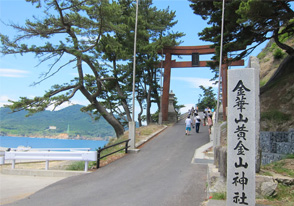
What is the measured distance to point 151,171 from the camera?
35.9 feet

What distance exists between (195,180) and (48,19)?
15679 mm

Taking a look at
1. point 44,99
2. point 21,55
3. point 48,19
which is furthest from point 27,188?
point 48,19

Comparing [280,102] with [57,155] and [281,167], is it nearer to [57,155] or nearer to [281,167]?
[281,167]

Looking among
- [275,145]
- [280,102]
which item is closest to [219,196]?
[275,145]

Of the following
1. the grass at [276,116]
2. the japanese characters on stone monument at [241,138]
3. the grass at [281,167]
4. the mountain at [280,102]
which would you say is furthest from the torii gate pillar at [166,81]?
the japanese characters on stone monument at [241,138]

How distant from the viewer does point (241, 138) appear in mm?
5422

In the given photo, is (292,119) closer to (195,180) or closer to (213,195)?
(195,180)

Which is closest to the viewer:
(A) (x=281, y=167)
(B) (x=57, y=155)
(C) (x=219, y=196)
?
(C) (x=219, y=196)

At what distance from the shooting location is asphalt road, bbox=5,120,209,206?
732cm

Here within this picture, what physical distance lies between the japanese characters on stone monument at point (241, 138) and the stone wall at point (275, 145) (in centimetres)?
585

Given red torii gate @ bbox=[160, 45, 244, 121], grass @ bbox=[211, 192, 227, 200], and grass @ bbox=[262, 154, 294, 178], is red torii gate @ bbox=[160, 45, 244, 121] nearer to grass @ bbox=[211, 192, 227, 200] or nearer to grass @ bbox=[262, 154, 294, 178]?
grass @ bbox=[262, 154, 294, 178]

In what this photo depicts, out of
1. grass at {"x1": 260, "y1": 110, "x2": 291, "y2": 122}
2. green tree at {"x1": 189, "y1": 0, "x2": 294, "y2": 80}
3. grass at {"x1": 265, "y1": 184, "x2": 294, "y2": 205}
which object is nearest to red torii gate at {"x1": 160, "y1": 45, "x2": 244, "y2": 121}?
green tree at {"x1": 189, "y1": 0, "x2": 294, "y2": 80}

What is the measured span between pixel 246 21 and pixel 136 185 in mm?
9911

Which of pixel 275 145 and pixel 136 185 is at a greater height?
pixel 275 145
